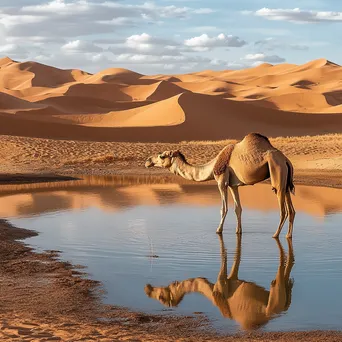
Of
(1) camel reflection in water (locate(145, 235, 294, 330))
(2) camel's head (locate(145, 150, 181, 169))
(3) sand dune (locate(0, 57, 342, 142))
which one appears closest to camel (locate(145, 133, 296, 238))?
(2) camel's head (locate(145, 150, 181, 169))

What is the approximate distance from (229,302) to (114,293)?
50.3 inches

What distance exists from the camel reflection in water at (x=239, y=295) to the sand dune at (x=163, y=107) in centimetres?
3401

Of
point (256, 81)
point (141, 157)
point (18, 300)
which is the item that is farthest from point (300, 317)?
point (256, 81)

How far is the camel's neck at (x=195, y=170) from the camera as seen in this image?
1287 cm

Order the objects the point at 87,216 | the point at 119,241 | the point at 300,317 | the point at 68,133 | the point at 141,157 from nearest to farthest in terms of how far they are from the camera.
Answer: the point at 300,317 → the point at 119,241 → the point at 87,216 → the point at 141,157 → the point at 68,133

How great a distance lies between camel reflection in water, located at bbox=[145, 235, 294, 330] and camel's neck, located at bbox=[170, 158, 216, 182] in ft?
10.8

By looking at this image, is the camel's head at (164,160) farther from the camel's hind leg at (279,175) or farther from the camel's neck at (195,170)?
the camel's hind leg at (279,175)

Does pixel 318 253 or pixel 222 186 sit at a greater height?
pixel 222 186

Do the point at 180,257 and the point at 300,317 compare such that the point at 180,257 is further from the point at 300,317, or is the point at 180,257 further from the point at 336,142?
the point at 336,142

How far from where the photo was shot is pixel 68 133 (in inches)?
1730

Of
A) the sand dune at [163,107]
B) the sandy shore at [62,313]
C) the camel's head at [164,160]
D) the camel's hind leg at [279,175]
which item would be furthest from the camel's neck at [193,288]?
the sand dune at [163,107]

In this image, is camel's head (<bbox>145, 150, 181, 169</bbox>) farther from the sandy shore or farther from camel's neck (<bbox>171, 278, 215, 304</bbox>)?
camel's neck (<bbox>171, 278, 215, 304</bbox>)

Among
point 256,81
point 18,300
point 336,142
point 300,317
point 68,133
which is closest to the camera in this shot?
point 300,317

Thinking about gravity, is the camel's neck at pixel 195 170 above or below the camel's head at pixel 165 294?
above
